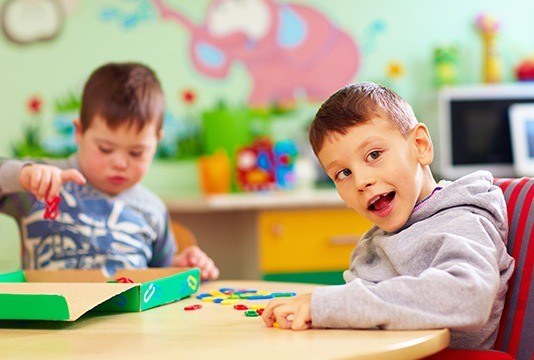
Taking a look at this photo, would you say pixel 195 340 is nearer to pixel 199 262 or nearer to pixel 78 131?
pixel 199 262

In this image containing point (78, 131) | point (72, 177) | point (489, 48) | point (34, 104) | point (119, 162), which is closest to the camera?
point (72, 177)

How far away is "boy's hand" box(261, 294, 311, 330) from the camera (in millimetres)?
1129

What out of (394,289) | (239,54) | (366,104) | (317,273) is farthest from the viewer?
(239,54)

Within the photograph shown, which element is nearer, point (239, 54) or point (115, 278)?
point (115, 278)

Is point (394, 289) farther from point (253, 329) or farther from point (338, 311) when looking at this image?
point (253, 329)

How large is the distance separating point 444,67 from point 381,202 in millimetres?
2644

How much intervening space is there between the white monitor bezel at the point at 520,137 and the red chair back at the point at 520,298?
2.27 meters

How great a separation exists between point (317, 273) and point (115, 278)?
174 cm

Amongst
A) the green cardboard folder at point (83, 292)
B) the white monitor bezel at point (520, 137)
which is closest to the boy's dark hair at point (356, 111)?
the green cardboard folder at point (83, 292)

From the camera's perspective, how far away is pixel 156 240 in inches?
79.4

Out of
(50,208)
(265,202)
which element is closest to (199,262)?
(50,208)

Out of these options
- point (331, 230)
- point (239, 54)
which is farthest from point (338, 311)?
point (239, 54)

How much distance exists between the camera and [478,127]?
3.61m

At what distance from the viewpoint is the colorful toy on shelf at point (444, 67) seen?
151 inches
